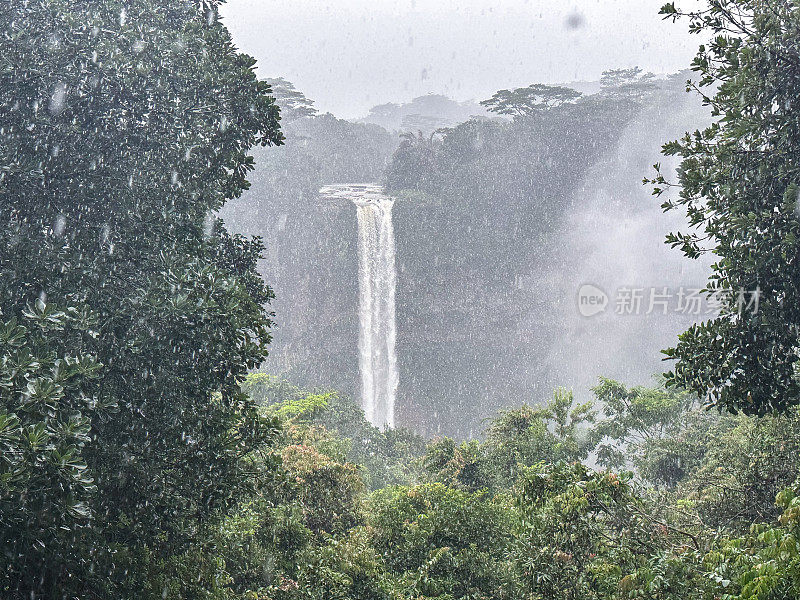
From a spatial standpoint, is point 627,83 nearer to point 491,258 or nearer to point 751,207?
point 491,258

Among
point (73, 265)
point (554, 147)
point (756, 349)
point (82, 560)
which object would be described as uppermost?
point (554, 147)

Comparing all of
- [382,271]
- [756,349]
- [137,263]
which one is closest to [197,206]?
[137,263]

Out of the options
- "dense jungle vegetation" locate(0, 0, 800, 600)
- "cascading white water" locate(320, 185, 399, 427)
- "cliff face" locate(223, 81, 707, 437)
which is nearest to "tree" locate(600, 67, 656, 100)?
"cliff face" locate(223, 81, 707, 437)

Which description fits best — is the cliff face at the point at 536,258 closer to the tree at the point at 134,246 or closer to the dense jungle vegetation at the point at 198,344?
the dense jungle vegetation at the point at 198,344

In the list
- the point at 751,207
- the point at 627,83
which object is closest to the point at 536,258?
the point at 627,83

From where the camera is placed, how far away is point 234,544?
643 cm

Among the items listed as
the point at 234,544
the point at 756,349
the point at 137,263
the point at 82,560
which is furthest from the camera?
the point at 234,544

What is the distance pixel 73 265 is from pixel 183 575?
2.87 m

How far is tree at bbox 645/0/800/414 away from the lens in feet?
13.5

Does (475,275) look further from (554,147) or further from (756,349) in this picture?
(756,349)

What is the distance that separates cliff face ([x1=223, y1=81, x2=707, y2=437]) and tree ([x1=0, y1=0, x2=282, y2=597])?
30.4 metres

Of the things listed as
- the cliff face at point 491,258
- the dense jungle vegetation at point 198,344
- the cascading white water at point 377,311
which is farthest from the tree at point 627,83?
the dense jungle vegetation at point 198,344

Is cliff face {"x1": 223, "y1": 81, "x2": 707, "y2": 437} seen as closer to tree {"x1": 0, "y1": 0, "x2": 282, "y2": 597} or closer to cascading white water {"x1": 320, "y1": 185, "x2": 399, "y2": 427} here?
cascading white water {"x1": 320, "y1": 185, "x2": 399, "y2": 427}

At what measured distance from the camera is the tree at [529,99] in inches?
1533
